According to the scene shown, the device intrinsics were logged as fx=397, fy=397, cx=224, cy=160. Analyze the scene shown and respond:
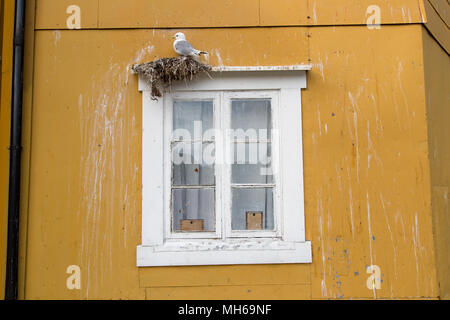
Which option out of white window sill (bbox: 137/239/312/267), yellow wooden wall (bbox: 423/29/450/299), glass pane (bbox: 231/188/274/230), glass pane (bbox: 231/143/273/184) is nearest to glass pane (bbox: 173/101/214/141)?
glass pane (bbox: 231/143/273/184)

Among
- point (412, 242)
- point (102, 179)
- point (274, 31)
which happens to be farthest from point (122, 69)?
point (412, 242)

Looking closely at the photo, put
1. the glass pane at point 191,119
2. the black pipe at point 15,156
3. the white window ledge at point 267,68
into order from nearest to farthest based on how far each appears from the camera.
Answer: the black pipe at point 15,156 → the white window ledge at point 267,68 → the glass pane at point 191,119

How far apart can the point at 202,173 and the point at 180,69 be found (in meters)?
0.98

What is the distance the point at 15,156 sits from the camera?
11.7ft

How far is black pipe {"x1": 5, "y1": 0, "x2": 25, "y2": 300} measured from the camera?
349cm

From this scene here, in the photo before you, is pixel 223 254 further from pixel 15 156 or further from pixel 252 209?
pixel 15 156

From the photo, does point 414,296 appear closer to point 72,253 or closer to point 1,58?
point 72,253

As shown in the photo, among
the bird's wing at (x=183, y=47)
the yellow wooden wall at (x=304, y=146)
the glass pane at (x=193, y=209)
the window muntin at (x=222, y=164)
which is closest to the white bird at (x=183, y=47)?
the bird's wing at (x=183, y=47)

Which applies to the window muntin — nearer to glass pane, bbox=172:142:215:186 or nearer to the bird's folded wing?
glass pane, bbox=172:142:215:186

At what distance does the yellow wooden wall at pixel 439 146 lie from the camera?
368cm

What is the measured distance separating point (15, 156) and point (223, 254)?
207 centimetres

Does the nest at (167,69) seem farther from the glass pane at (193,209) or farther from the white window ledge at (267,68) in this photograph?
the glass pane at (193,209)

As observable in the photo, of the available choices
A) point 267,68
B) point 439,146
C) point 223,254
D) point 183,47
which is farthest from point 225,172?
point 439,146

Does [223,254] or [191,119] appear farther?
[191,119]
